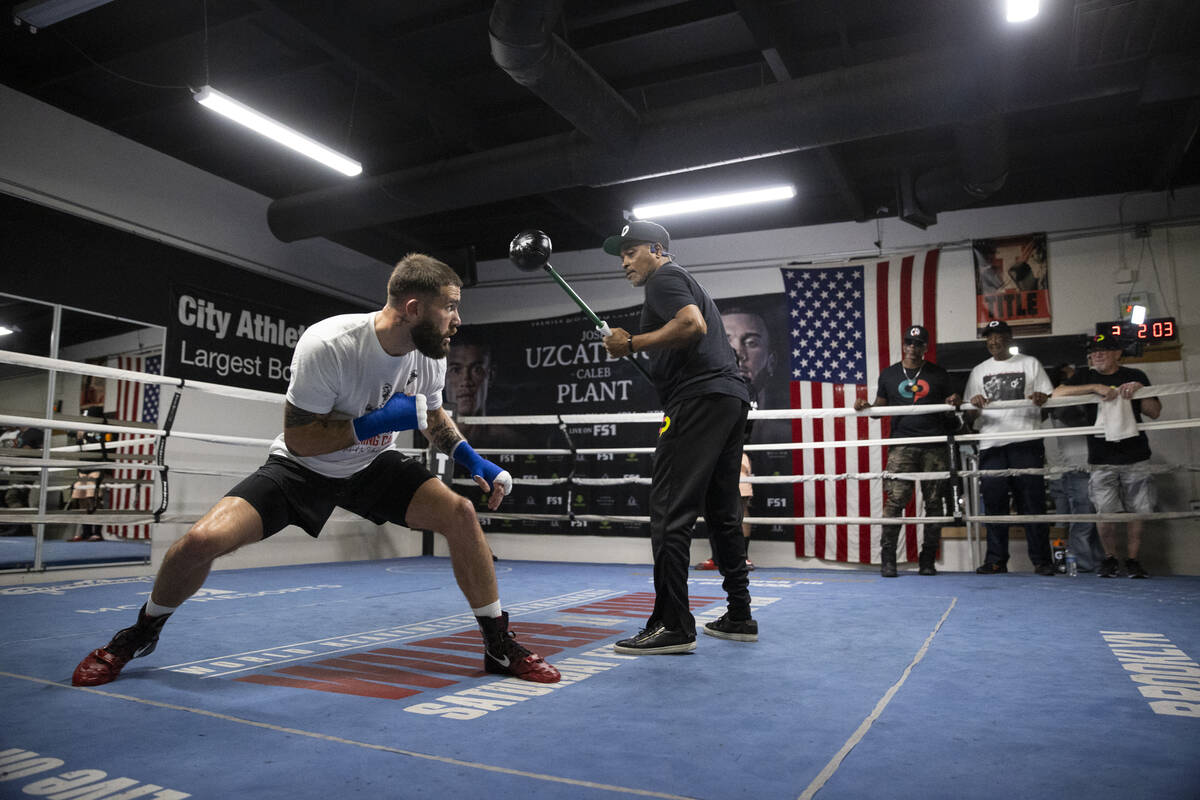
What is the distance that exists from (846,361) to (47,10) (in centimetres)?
616

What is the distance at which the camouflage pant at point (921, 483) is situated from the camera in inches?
203

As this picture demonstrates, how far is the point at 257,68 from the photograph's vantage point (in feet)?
17.8

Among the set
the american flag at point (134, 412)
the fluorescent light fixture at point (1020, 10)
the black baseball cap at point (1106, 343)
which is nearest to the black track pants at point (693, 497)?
the fluorescent light fixture at point (1020, 10)

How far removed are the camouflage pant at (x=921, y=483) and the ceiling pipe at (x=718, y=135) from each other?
87.1 inches

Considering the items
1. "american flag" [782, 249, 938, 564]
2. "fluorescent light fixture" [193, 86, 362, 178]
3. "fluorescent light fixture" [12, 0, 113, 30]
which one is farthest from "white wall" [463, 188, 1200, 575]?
"fluorescent light fixture" [12, 0, 113, 30]

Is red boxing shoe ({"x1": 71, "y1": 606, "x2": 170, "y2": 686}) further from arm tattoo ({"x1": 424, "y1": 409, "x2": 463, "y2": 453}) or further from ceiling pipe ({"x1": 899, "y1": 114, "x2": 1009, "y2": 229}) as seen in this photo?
ceiling pipe ({"x1": 899, "y1": 114, "x2": 1009, "y2": 229})

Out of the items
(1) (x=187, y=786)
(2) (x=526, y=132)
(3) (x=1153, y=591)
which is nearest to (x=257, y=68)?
(2) (x=526, y=132)

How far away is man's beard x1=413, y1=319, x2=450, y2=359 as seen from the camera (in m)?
2.07

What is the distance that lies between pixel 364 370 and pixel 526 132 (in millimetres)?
4838

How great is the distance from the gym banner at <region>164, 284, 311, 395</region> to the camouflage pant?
17.8 feet

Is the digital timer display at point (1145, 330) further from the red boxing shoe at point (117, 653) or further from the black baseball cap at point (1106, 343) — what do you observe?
the red boxing shoe at point (117, 653)

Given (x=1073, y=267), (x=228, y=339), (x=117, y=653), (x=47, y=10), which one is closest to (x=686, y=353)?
(x=117, y=653)

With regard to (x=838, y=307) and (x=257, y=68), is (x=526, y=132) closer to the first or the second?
(x=257, y=68)

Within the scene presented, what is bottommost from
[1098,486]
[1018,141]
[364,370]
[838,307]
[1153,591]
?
[1153,591]
